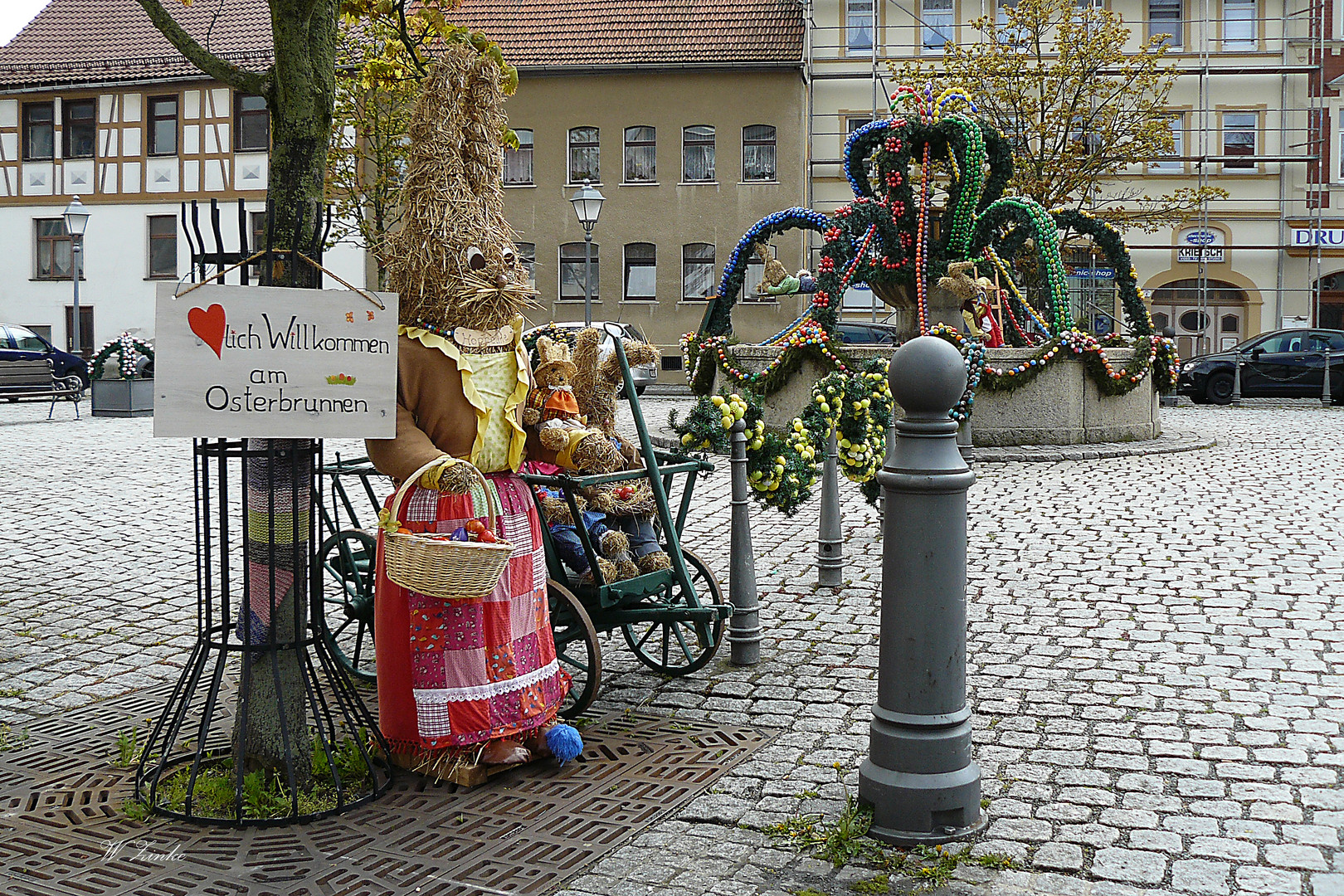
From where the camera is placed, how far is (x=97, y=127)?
114 ft

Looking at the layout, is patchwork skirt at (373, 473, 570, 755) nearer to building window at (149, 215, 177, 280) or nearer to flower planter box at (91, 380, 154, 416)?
flower planter box at (91, 380, 154, 416)

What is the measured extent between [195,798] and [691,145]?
101ft

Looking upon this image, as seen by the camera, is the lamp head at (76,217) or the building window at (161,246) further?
the building window at (161,246)

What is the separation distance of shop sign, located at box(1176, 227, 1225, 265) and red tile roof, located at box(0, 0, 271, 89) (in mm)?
23018

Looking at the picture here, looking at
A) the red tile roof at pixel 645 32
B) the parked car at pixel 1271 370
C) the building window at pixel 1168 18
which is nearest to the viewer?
the parked car at pixel 1271 370

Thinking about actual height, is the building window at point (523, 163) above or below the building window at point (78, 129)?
below

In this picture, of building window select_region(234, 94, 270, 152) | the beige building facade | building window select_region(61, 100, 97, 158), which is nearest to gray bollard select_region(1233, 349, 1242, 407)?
the beige building facade

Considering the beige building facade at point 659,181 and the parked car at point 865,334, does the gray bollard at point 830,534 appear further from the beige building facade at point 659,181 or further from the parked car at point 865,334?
the beige building facade at point 659,181

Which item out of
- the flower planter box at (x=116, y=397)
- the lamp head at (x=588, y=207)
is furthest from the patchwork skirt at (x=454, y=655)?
the flower planter box at (x=116, y=397)

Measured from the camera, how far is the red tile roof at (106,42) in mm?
33875

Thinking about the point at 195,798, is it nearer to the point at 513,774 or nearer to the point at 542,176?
the point at 513,774

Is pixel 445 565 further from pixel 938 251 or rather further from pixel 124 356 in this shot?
pixel 124 356

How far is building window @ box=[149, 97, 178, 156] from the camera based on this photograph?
112 ft

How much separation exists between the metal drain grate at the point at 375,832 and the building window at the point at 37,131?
34.8 meters
